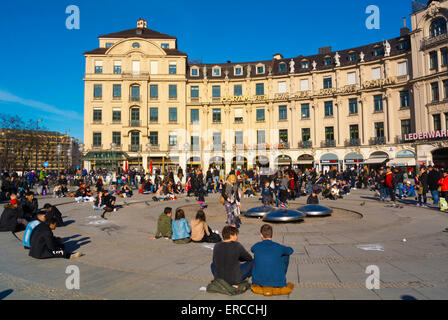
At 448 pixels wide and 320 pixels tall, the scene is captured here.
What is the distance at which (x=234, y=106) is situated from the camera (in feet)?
165

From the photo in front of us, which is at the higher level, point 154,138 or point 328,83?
point 328,83

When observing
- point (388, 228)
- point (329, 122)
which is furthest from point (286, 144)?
point (388, 228)

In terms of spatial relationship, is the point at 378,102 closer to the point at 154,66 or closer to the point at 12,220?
the point at 154,66

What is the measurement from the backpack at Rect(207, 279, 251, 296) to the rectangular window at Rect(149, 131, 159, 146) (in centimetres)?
4563

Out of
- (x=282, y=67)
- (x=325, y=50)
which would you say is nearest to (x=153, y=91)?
(x=282, y=67)

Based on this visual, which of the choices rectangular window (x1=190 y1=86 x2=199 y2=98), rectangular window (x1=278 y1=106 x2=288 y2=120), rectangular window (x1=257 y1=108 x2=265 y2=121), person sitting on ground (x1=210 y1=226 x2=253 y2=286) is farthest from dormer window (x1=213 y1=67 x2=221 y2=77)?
person sitting on ground (x1=210 y1=226 x2=253 y2=286)

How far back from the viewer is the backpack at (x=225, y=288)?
4.88 metres

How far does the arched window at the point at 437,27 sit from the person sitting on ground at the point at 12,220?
4468cm

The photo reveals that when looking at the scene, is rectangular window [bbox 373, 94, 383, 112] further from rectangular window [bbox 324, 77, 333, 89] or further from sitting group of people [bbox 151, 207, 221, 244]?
sitting group of people [bbox 151, 207, 221, 244]

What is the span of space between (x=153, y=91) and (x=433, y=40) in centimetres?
3878

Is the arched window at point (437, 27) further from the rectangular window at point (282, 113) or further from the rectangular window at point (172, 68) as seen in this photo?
the rectangular window at point (172, 68)

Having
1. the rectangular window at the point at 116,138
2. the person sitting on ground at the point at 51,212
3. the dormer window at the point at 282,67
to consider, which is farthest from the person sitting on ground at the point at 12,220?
the dormer window at the point at 282,67

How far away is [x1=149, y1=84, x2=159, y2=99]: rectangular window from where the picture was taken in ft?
162
